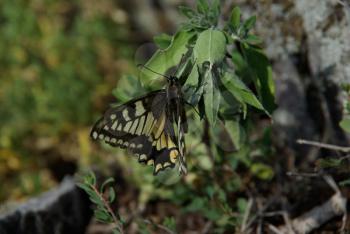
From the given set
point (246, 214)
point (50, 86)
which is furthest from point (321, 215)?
point (50, 86)

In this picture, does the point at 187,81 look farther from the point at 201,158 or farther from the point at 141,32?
the point at 141,32

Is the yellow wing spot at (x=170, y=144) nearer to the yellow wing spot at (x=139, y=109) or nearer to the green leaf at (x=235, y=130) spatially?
the yellow wing spot at (x=139, y=109)

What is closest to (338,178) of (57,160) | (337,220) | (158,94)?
→ (337,220)

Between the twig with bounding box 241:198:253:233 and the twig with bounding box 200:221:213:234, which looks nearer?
the twig with bounding box 241:198:253:233

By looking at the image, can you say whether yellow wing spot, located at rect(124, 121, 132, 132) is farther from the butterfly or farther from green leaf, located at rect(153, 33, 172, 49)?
green leaf, located at rect(153, 33, 172, 49)

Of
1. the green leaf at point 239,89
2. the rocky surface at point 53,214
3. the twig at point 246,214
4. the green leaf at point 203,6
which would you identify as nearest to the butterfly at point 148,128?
the green leaf at point 239,89

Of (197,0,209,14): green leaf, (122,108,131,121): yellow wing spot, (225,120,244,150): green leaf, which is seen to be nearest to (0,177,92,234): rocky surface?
(122,108,131,121): yellow wing spot
